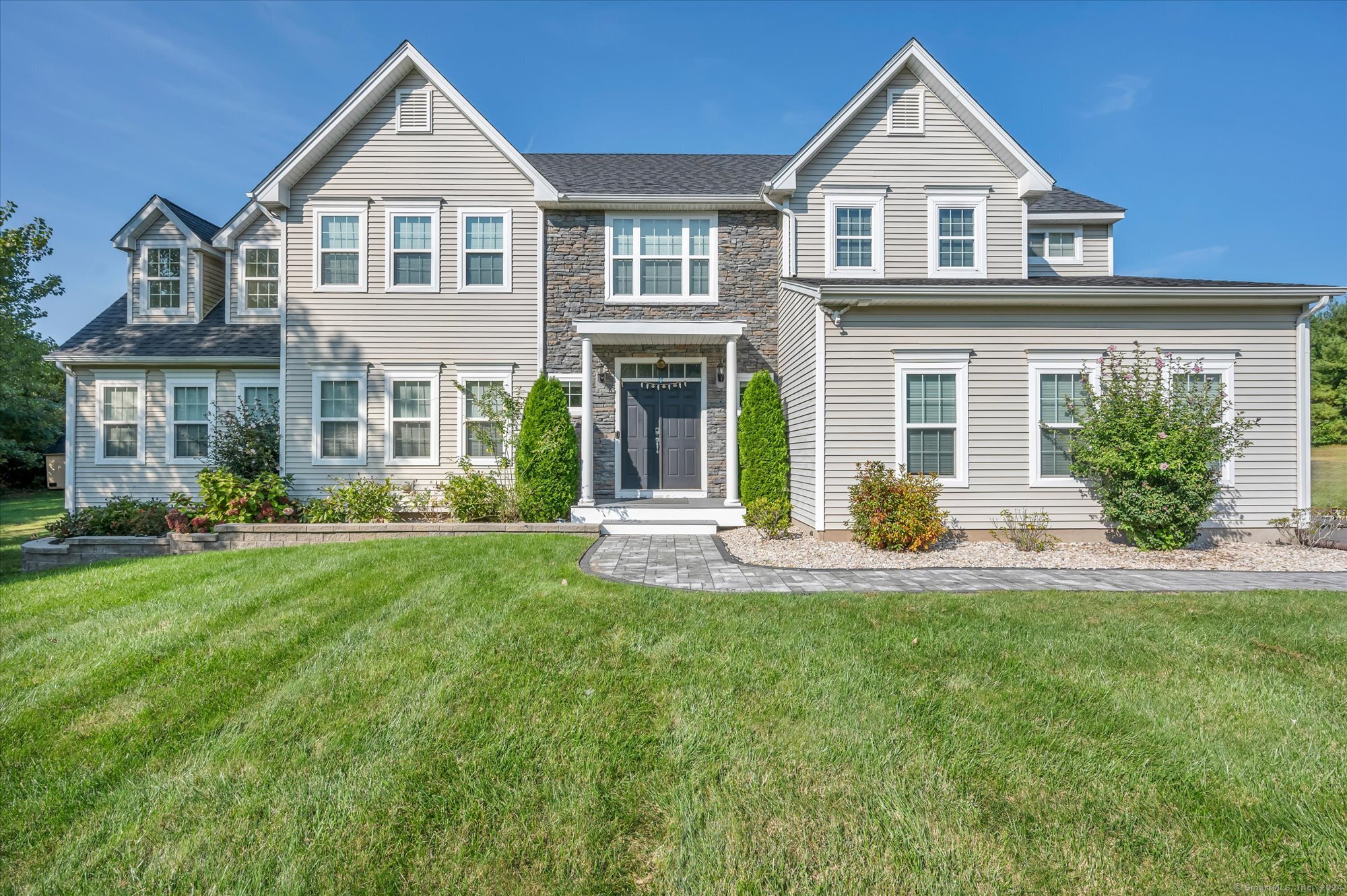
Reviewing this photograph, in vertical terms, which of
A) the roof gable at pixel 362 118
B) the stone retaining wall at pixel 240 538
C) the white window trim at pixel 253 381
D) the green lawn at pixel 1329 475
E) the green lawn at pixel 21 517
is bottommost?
the green lawn at pixel 21 517

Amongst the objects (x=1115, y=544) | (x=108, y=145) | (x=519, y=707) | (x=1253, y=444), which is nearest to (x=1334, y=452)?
(x=1253, y=444)

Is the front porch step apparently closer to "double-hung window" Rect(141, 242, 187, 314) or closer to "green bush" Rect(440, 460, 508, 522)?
"green bush" Rect(440, 460, 508, 522)

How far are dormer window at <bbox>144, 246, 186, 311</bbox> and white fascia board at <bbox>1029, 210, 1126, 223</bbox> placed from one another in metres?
19.6

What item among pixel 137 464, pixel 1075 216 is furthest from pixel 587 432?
pixel 1075 216

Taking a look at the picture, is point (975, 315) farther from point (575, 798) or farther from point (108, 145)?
point (108, 145)

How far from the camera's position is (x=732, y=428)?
1096 cm

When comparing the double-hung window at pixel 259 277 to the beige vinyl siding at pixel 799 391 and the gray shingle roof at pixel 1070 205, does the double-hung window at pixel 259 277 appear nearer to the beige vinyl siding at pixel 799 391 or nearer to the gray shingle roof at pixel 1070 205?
the beige vinyl siding at pixel 799 391

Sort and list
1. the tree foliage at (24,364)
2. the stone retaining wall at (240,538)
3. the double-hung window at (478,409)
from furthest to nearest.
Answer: the tree foliage at (24,364) < the double-hung window at (478,409) < the stone retaining wall at (240,538)

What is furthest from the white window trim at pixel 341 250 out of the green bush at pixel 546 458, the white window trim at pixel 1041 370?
the white window trim at pixel 1041 370

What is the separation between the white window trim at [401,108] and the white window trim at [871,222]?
8.15 metres

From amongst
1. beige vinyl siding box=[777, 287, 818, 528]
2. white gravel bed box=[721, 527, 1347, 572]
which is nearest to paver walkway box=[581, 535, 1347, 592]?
white gravel bed box=[721, 527, 1347, 572]

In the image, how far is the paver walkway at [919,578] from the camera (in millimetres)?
6141

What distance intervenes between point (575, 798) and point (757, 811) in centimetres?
79

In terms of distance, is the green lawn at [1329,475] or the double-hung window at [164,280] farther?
the double-hung window at [164,280]
